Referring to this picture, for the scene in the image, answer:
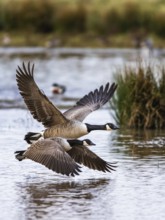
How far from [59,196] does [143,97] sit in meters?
6.28

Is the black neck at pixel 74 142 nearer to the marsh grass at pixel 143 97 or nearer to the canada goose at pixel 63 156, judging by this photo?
the canada goose at pixel 63 156

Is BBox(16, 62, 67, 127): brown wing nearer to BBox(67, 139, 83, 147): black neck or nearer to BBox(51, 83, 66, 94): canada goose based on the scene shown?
BBox(67, 139, 83, 147): black neck

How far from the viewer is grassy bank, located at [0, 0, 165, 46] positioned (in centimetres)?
5366

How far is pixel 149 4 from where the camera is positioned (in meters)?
57.7

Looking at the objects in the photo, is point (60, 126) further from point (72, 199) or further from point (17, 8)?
point (17, 8)

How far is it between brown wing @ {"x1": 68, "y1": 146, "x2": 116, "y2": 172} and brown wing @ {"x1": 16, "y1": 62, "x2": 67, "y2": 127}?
2.03ft

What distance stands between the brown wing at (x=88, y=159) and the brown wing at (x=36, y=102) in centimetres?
62

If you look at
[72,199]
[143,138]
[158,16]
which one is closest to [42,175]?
[72,199]

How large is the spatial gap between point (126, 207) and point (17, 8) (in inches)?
1847

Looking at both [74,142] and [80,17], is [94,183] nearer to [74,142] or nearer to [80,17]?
[74,142]

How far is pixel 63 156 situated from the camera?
11.4m

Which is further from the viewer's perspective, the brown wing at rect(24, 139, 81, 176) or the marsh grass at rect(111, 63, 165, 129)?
the marsh grass at rect(111, 63, 165, 129)

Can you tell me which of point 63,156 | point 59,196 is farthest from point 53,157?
point 59,196

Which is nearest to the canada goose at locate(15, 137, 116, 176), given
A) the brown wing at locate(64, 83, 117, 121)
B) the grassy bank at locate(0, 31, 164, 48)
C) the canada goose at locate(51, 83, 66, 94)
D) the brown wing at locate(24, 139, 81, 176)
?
the brown wing at locate(24, 139, 81, 176)
